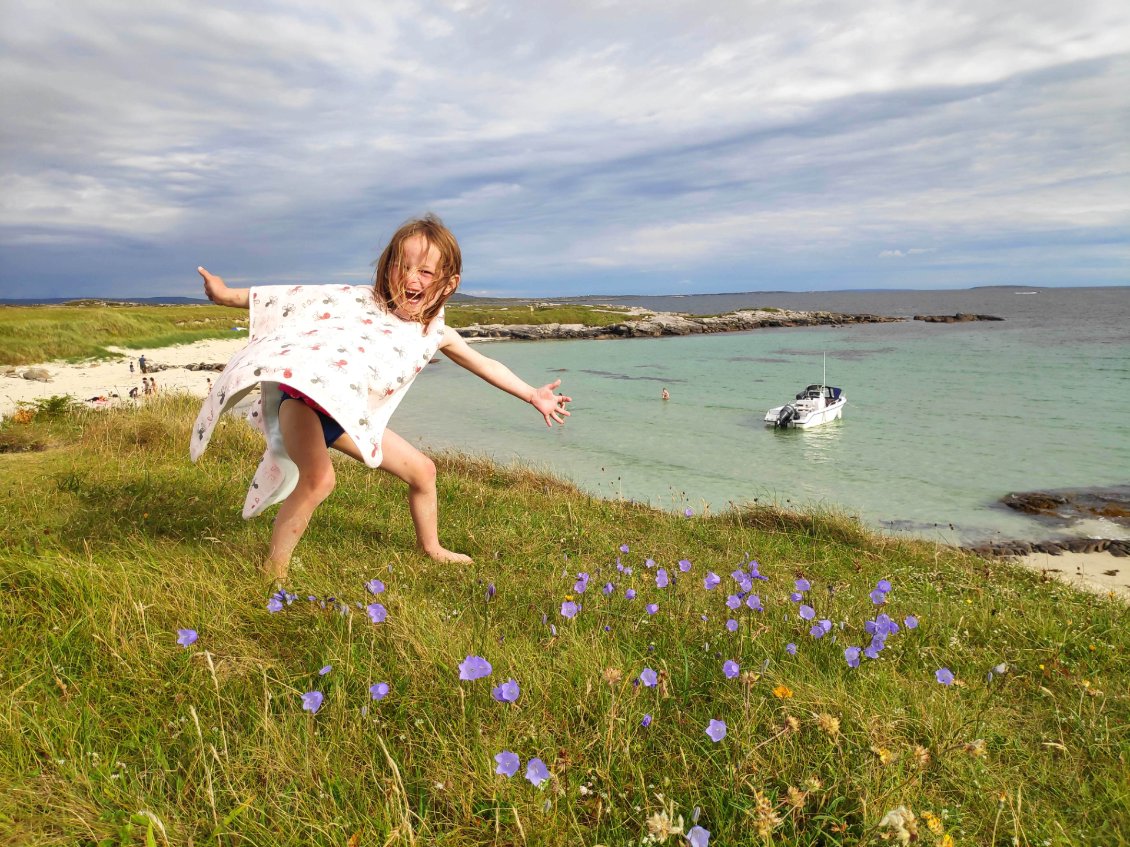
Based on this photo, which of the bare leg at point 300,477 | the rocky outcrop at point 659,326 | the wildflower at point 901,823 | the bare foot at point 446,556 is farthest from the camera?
the rocky outcrop at point 659,326

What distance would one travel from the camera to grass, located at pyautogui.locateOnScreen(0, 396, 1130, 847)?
1.82 metres

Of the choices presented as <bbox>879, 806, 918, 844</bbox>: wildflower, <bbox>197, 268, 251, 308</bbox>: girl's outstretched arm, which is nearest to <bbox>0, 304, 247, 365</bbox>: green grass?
<bbox>197, 268, 251, 308</bbox>: girl's outstretched arm

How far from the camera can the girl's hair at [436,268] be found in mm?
3889

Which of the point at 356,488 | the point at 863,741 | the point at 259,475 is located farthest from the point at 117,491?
the point at 863,741

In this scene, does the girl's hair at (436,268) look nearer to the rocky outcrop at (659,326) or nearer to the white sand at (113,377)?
the white sand at (113,377)

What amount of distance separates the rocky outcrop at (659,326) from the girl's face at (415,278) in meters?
66.6

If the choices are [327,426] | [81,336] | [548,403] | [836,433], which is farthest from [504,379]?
[81,336]

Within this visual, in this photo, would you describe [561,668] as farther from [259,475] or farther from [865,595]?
[865,595]

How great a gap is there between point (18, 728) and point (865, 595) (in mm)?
4224

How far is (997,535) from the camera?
43.2 feet

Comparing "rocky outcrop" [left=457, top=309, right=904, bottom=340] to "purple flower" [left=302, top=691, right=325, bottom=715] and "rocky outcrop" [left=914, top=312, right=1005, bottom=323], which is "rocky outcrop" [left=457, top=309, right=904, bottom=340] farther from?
"purple flower" [left=302, top=691, right=325, bottom=715]

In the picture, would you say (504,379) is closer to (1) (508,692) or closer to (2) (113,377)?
(1) (508,692)

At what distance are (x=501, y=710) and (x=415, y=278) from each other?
2561 millimetres

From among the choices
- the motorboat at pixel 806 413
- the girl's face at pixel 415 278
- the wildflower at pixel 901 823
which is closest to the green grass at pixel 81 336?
the motorboat at pixel 806 413
